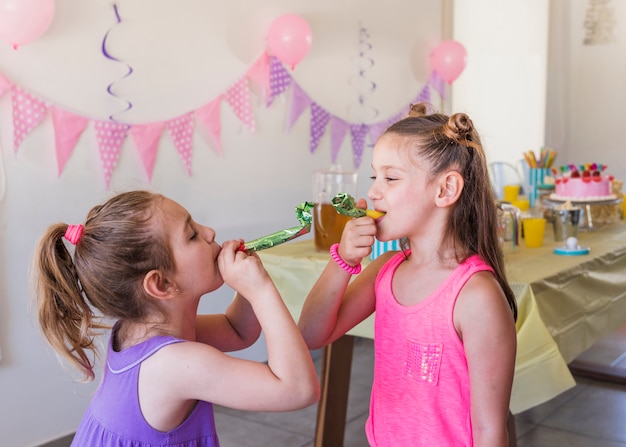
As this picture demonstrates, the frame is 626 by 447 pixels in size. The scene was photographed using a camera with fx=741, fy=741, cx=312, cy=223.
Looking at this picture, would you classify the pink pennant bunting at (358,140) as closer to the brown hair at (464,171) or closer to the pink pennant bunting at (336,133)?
the pink pennant bunting at (336,133)

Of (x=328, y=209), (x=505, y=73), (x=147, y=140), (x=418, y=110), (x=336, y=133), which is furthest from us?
(x=505, y=73)

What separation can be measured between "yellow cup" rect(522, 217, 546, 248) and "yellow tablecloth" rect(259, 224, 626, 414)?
0.03 m

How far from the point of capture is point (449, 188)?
117 centimetres

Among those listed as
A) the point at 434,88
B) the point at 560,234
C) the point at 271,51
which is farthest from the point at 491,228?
the point at 434,88

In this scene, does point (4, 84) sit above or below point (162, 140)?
above

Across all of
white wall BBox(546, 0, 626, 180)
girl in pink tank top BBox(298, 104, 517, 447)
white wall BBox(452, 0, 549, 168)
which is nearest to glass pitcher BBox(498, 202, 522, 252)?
girl in pink tank top BBox(298, 104, 517, 447)

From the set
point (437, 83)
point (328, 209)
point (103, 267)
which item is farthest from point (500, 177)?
point (103, 267)

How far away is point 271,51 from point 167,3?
1.91ft

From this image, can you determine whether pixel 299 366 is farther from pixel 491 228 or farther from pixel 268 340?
pixel 491 228

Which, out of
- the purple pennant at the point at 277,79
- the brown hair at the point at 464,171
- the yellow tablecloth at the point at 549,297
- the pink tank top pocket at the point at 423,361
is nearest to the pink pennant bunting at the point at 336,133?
the purple pennant at the point at 277,79

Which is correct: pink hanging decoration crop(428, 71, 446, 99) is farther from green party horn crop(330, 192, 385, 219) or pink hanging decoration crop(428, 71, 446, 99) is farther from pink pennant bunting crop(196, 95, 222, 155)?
green party horn crop(330, 192, 385, 219)

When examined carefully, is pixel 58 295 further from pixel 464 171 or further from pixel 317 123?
pixel 317 123

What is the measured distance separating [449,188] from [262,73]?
215cm

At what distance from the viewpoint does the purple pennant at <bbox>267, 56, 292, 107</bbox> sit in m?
3.24
